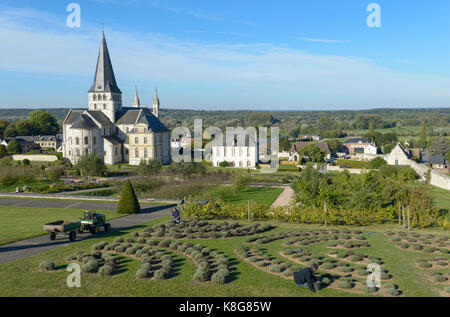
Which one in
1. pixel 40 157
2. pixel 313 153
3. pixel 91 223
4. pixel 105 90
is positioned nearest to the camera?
pixel 91 223

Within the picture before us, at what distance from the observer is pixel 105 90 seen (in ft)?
208

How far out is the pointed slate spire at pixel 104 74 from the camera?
61.8 metres

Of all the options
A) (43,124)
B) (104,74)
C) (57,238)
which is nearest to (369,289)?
(57,238)

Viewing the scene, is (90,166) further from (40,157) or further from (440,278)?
(440,278)

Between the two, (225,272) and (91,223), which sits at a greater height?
(91,223)

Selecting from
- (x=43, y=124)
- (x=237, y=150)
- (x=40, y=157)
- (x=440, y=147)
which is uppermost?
(x=43, y=124)

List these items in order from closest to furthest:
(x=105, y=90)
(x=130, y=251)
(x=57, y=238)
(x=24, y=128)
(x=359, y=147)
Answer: (x=130, y=251), (x=57, y=238), (x=105, y=90), (x=359, y=147), (x=24, y=128)

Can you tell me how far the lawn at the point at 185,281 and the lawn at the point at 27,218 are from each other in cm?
411

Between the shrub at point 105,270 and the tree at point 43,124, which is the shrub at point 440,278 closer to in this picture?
the shrub at point 105,270

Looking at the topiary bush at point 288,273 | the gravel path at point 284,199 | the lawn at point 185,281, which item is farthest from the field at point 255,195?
the topiary bush at point 288,273

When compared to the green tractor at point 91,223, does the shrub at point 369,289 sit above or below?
below

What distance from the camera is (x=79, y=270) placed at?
48.2ft

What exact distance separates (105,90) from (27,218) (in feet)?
135
